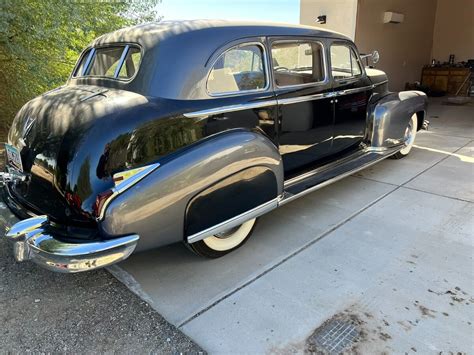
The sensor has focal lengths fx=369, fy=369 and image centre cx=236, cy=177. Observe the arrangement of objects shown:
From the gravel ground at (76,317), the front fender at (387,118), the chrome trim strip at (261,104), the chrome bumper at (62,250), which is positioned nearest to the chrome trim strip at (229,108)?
the chrome trim strip at (261,104)

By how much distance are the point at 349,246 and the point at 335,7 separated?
302 inches

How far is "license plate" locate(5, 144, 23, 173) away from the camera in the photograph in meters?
2.71

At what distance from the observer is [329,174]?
3646 mm

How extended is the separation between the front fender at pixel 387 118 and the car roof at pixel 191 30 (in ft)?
5.56

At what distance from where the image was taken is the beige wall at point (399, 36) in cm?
916

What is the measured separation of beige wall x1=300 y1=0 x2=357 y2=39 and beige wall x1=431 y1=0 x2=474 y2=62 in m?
5.44

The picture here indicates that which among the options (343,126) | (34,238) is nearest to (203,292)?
(34,238)

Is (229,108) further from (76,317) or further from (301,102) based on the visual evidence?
(76,317)

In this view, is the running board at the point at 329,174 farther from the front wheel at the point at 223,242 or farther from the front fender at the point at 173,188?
the front fender at the point at 173,188

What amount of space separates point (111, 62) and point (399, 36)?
391 inches

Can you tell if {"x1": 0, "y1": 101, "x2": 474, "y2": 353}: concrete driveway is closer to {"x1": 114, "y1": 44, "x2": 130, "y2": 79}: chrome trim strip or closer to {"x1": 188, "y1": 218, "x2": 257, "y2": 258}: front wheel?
{"x1": 188, "y1": 218, "x2": 257, "y2": 258}: front wheel

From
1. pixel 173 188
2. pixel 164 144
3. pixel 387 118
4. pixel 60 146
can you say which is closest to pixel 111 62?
pixel 60 146

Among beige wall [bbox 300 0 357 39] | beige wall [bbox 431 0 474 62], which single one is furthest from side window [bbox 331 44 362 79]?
beige wall [bbox 431 0 474 62]

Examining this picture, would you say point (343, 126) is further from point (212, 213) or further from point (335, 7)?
point (335, 7)
